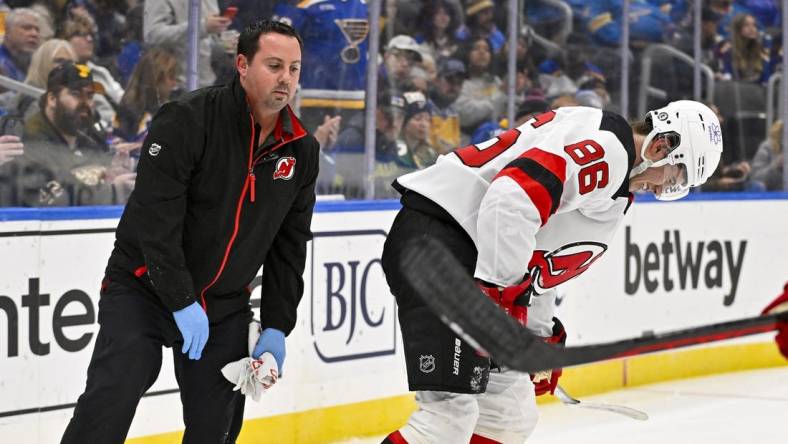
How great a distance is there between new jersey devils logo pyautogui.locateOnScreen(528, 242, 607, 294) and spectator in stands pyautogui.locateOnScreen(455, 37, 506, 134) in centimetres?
248

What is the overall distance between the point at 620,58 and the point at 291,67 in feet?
12.4

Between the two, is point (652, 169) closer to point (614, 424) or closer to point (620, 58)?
point (614, 424)

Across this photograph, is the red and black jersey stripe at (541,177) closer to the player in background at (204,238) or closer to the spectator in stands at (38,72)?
the player in background at (204,238)

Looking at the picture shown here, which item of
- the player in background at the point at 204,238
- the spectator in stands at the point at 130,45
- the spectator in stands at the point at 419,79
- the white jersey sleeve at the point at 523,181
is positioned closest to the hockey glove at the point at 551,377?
the white jersey sleeve at the point at 523,181

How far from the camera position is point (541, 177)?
269 centimetres

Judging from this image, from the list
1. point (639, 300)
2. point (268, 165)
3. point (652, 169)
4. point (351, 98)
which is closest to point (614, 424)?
point (639, 300)

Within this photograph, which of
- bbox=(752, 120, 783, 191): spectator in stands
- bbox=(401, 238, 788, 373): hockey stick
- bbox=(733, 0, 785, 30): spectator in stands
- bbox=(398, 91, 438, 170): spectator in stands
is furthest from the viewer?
bbox=(733, 0, 785, 30): spectator in stands

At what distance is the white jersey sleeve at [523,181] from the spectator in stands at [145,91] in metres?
1.43

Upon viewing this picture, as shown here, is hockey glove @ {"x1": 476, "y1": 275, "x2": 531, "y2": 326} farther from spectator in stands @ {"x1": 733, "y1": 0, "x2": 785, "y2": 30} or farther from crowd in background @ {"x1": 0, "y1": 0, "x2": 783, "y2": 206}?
spectator in stands @ {"x1": 733, "y1": 0, "x2": 785, "y2": 30}

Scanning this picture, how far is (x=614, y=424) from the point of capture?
504cm

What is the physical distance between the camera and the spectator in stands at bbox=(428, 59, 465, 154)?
17.7 feet

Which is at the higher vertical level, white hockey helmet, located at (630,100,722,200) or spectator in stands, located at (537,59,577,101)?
spectator in stands, located at (537,59,577,101)

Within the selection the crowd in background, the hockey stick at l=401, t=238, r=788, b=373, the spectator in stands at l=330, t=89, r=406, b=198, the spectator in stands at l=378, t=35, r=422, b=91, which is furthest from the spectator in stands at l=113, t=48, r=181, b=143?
the hockey stick at l=401, t=238, r=788, b=373

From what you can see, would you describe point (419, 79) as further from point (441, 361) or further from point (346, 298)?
point (441, 361)
